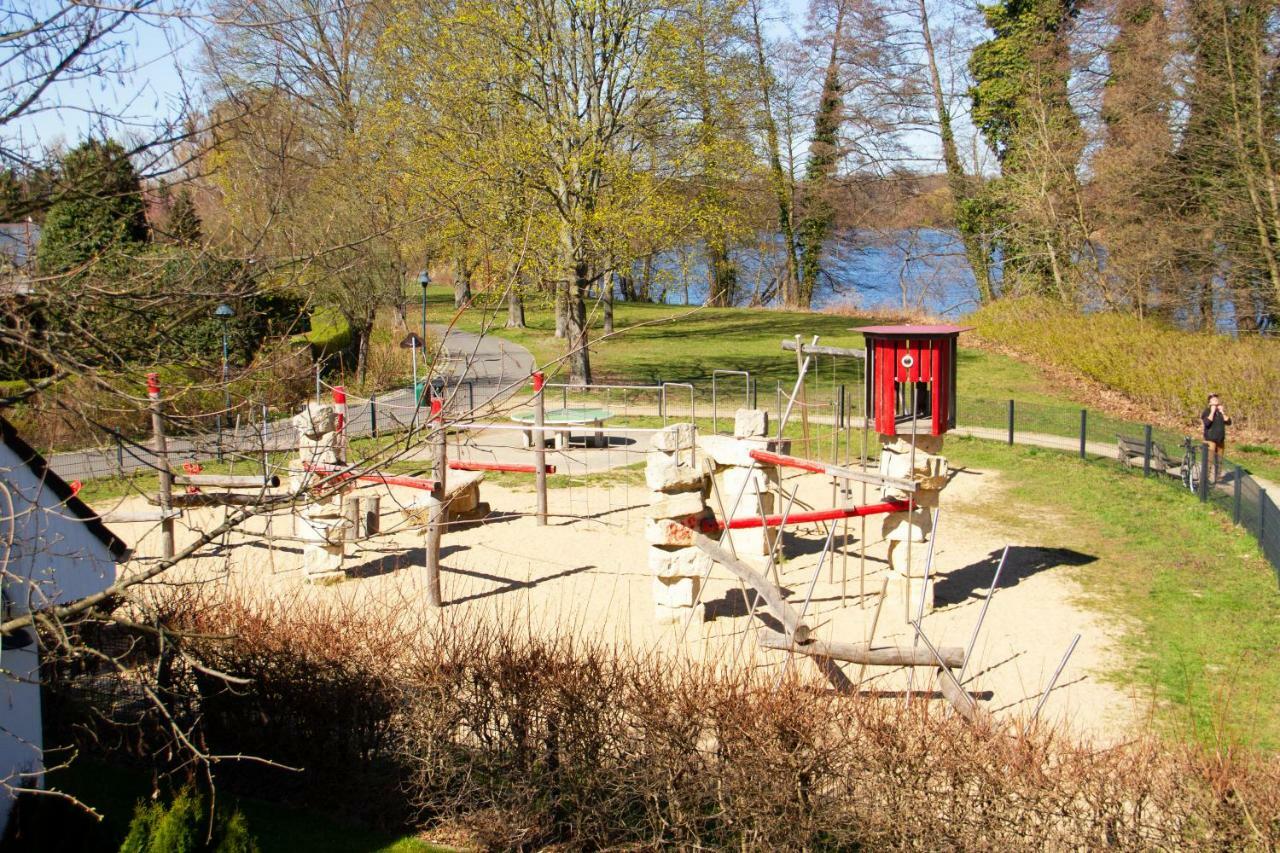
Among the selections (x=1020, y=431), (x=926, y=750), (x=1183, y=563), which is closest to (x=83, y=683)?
(x=926, y=750)

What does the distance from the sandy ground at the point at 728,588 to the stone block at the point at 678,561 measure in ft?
1.95

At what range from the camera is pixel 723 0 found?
29.1 metres

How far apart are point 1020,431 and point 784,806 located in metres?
18.5

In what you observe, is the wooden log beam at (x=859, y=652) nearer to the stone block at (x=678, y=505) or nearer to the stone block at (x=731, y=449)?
the stone block at (x=678, y=505)

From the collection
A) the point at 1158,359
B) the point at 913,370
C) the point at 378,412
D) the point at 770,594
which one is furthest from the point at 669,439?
the point at 1158,359

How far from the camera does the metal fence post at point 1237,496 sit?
15.7 meters

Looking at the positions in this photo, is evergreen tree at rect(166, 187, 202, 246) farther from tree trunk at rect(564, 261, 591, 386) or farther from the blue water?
the blue water

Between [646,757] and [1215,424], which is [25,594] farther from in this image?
[1215,424]

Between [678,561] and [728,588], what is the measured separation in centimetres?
203

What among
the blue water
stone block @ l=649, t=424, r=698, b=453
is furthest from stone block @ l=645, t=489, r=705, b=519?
the blue water

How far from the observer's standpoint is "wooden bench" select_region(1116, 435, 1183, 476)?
18.8 metres

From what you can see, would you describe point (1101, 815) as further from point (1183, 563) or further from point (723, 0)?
point (723, 0)

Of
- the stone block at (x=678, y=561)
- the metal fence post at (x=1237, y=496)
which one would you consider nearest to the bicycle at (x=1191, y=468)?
the metal fence post at (x=1237, y=496)

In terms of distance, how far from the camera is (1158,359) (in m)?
26.3
